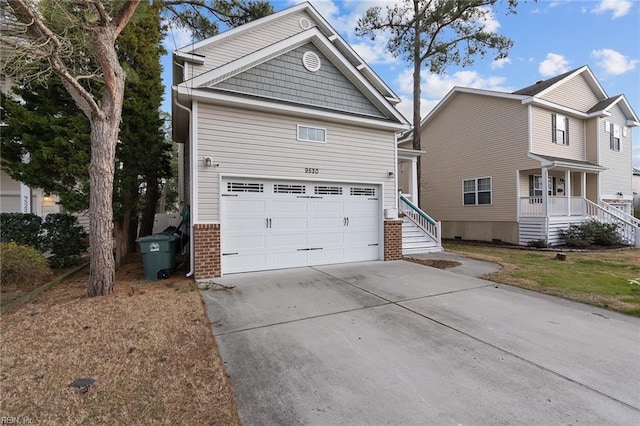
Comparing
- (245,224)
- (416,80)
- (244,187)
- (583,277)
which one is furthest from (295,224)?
(416,80)

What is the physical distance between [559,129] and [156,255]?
18744 mm

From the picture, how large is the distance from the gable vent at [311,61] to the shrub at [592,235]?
1291 cm

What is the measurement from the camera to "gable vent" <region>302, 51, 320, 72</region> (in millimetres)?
8523

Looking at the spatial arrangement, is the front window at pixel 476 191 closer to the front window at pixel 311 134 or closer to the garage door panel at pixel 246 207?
the front window at pixel 311 134

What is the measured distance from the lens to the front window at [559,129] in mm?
15432

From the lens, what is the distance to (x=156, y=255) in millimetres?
7000

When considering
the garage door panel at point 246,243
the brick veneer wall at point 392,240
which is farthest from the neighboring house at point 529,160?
the garage door panel at point 246,243

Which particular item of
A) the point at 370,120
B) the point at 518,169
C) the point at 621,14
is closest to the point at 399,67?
the point at 518,169

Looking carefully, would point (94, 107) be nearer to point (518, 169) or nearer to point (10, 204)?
point (10, 204)

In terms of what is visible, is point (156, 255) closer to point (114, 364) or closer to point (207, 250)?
point (207, 250)

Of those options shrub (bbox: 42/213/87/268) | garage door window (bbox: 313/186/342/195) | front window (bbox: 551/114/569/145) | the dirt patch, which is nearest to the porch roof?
front window (bbox: 551/114/569/145)

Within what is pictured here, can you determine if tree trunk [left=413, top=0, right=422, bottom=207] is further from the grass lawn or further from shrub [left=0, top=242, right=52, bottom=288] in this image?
shrub [left=0, top=242, right=52, bottom=288]

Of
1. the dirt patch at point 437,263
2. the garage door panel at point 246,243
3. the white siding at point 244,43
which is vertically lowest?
the dirt patch at point 437,263

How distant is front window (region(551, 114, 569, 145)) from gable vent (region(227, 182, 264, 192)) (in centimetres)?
1533
